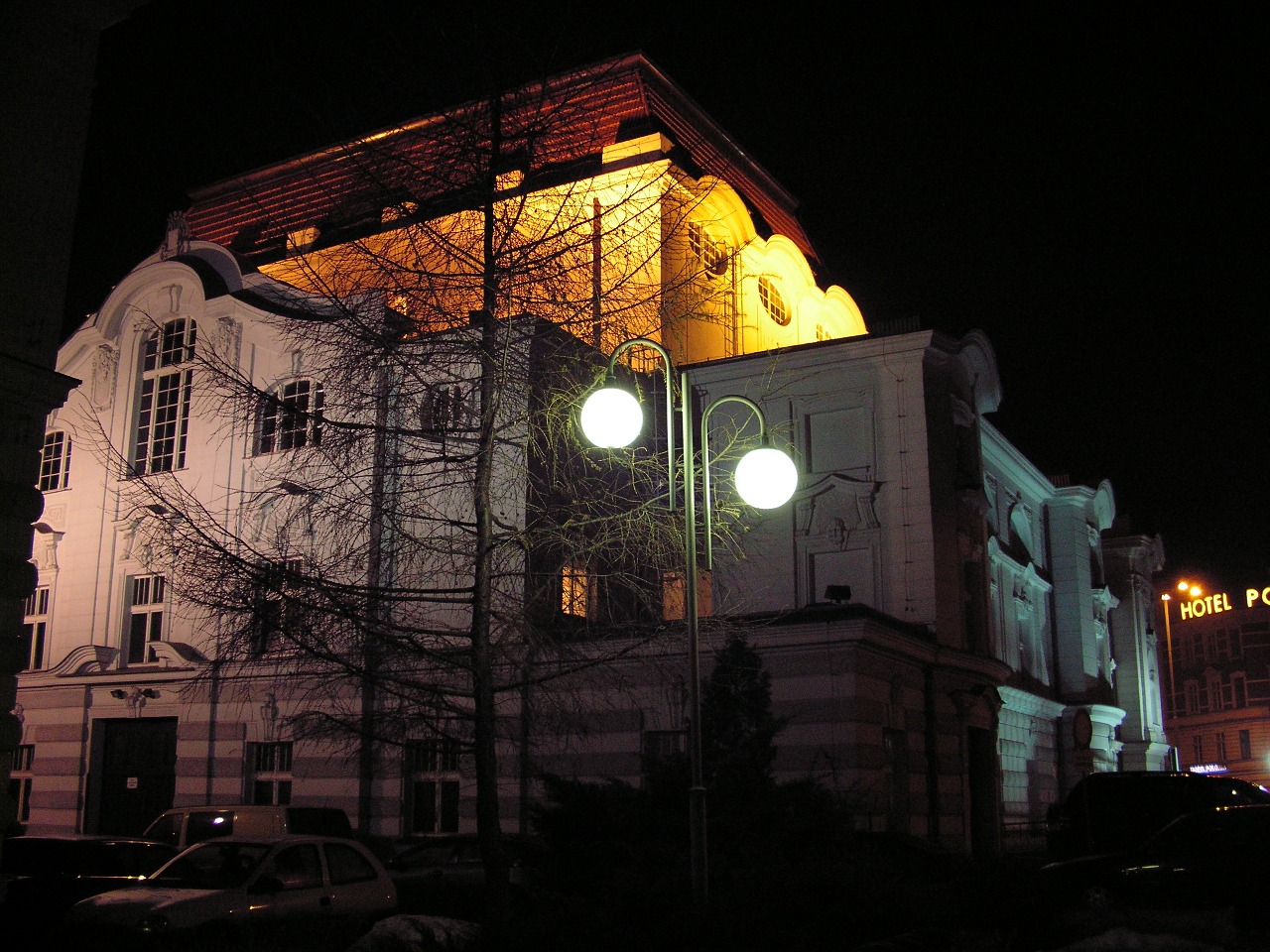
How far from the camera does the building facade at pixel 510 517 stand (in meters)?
13.5

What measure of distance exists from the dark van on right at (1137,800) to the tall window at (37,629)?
25.9 m

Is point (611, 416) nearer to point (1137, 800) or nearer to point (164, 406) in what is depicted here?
point (1137, 800)

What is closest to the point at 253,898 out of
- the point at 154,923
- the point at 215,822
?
the point at 154,923

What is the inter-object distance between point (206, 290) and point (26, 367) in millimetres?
19706

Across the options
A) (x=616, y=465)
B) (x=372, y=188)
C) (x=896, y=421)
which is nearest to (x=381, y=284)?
(x=372, y=188)

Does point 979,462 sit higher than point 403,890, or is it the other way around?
point 979,462

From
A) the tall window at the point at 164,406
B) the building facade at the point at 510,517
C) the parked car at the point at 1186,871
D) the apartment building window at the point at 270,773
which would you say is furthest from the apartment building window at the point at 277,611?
the tall window at the point at 164,406

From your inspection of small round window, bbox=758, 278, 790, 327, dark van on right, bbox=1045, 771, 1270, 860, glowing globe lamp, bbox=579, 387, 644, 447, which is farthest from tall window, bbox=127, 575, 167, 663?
glowing globe lamp, bbox=579, 387, 644, 447

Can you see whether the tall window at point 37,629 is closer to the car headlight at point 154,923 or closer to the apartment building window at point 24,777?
the apartment building window at point 24,777

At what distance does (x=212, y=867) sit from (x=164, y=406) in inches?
Result: 808

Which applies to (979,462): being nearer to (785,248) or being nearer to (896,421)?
(896,421)

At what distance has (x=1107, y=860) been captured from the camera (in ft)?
52.4

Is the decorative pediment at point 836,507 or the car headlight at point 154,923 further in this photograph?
the decorative pediment at point 836,507

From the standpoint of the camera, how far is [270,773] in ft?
93.1
